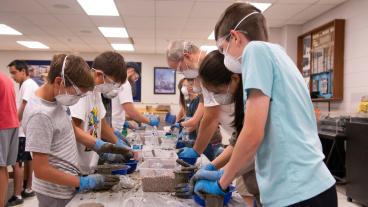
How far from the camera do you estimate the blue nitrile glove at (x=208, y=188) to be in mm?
1130

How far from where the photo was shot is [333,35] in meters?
4.89

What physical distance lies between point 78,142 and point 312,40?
16.2 ft

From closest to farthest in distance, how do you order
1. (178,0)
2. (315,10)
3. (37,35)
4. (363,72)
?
(363,72), (178,0), (315,10), (37,35)

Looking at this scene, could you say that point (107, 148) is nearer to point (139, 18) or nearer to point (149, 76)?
point (139, 18)

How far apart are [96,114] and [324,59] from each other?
4263 mm

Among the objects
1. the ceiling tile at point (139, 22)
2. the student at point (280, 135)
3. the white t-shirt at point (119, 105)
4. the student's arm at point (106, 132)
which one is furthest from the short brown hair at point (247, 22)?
the ceiling tile at point (139, 22)

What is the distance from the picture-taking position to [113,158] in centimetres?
185

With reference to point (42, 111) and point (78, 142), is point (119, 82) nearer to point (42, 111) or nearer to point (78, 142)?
point (78, 142)

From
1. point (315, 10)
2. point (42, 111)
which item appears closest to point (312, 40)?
point (315, 10)

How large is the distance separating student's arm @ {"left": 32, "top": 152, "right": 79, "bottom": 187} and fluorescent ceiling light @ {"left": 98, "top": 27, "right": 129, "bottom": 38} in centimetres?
562

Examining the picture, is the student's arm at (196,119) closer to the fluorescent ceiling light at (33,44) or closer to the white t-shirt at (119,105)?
the white t-shirt at (119,105)

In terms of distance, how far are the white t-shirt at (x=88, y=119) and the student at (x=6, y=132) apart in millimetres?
1303

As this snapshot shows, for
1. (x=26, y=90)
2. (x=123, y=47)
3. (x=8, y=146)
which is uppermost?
(x=123, y=47)

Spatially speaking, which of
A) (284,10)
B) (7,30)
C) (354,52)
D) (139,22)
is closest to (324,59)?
(354,52)
